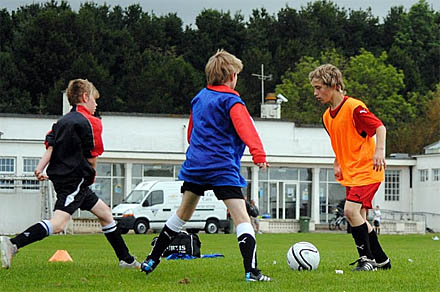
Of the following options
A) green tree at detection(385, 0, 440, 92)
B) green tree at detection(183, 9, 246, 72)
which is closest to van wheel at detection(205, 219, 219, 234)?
green tree at detection(183, 9, 246, 72)

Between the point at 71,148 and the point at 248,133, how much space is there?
92.6 inches

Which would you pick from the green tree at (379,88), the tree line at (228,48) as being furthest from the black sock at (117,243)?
the green tree at (379,88)

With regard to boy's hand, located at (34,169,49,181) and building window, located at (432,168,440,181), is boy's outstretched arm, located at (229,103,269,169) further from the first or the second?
building window, located at (432,168,440,181)

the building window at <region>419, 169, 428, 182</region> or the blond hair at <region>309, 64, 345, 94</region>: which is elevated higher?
the blond hair at <region>309, 64, 345, 94</region>

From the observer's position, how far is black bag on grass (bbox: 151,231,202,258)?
1381 cm

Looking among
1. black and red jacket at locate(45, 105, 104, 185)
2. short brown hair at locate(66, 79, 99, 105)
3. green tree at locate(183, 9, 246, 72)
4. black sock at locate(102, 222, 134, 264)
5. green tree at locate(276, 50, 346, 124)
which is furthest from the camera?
green tree at locate(183, 9, 246, 72)

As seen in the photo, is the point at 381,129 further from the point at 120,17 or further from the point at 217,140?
the point at 120,17

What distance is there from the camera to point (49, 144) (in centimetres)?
1077

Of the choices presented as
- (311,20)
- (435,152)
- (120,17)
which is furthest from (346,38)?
(435,152)

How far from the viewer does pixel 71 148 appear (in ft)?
35.2

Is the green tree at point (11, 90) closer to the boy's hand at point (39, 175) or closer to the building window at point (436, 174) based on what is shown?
the building window at point (436, 174)

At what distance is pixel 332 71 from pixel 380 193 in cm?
4975

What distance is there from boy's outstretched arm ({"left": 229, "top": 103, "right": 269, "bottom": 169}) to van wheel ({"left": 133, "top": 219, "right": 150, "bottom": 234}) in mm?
34815

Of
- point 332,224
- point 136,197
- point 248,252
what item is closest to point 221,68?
point 248,252
